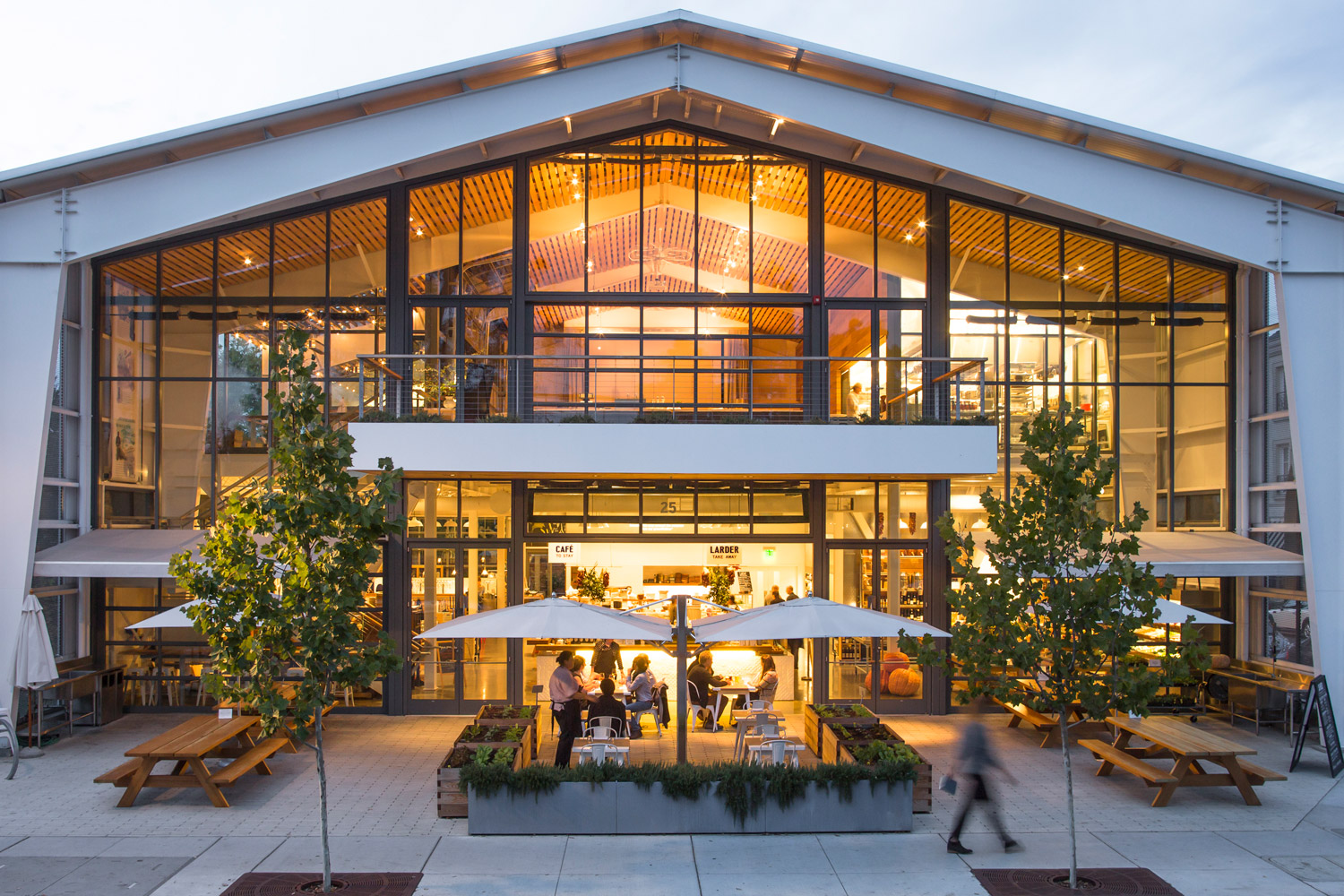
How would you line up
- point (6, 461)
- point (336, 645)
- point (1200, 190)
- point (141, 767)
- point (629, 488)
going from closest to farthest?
1. point (336, 645)
2. point (141, 767)
3. point (6, 461)
4. point (1200, 190)
5. point (629, 488)

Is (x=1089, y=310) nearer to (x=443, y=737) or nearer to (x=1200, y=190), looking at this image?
(x=1200, y=190)

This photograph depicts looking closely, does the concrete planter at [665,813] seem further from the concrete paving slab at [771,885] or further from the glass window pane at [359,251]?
the glass window pane at [359,251]

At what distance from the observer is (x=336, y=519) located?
28.3 feet

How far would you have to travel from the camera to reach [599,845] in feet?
32.1

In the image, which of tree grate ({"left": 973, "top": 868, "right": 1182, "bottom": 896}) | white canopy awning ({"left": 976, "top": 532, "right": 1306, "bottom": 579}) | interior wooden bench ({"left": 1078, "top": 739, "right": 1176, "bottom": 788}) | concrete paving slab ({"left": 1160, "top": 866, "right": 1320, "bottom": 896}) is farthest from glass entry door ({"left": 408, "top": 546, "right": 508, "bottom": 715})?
concrete paving slab ({"left": 1160, "top": 866, "right": 1320, "bottom": 896})

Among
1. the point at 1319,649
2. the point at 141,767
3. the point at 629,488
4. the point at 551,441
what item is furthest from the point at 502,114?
the point at 1319,649

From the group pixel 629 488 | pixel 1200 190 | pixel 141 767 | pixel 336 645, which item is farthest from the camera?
pixel 629 488

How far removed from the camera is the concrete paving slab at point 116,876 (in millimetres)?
8469

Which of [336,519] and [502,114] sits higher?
[502,114]

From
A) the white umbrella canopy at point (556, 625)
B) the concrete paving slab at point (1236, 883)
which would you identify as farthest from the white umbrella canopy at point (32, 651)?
the concrete paving slab at point (1236, 883)

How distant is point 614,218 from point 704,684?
27.6ft

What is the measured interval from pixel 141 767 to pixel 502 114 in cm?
1082

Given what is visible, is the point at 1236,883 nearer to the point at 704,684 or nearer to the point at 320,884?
the point at 704,684

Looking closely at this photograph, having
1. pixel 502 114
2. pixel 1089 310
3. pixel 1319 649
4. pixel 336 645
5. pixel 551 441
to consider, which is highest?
pixel 502 114
